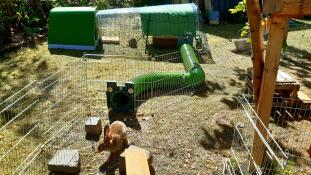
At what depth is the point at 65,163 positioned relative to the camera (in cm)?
669

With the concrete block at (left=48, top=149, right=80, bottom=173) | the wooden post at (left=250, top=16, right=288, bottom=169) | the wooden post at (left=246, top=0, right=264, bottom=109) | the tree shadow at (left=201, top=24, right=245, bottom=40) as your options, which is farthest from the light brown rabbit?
the tree shadow at (left=201, top=24, right=245, bottom=40)

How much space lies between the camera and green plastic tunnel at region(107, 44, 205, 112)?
28.2ft

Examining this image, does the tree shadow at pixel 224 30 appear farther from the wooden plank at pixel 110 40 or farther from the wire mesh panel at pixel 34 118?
the wire mesh panel at pixel 34 118

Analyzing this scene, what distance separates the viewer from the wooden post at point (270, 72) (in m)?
5.26

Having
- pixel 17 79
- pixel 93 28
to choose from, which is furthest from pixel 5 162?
pixel 93 28

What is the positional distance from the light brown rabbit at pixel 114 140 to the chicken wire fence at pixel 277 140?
6.43 ft

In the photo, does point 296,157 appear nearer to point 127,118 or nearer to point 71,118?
point 127,118

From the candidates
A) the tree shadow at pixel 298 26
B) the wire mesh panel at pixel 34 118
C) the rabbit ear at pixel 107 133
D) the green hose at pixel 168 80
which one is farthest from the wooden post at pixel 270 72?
the tree shadow at pixel 298 26

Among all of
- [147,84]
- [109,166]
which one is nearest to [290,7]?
[109,166]

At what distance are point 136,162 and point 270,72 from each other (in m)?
2.41

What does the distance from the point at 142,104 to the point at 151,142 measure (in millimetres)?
1725

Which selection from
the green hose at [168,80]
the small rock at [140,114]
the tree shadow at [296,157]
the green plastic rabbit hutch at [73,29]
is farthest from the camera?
the green plastic rabbit hutch at [73,29]

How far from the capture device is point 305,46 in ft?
48.6

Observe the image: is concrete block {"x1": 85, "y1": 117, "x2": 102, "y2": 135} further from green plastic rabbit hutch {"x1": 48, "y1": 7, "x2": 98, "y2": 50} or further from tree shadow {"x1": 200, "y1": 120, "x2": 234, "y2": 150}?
green plastic rabbit hutch {"x1": 48, "y1": 7, "x2": 98, "y2": 50}
